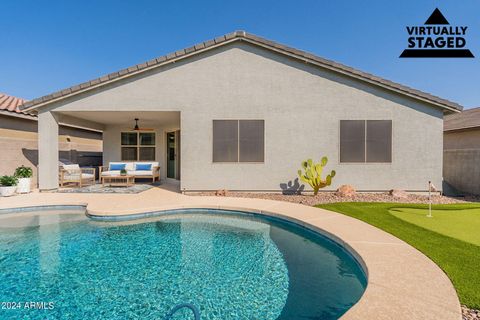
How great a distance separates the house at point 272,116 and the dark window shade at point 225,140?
0.04 metres

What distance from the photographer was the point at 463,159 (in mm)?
11391

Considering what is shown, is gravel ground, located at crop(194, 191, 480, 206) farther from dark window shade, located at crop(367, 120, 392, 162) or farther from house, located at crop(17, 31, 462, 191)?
dark window shade, located at crop(367, 120, 392, 162)

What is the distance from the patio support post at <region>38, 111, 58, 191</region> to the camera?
10102 millimetres

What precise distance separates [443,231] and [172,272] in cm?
583

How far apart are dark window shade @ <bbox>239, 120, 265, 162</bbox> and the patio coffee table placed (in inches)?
236

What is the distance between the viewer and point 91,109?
10.0 m

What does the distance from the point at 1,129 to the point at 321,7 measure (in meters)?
16.8

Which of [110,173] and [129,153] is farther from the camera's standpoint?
[129,153]

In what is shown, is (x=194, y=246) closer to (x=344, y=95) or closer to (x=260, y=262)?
(x=260, y=262)

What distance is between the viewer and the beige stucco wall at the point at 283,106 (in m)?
9.89

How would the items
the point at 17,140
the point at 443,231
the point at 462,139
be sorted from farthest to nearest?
1. the point at 462,139
2. the point at 17,140
3. the point at 443,231

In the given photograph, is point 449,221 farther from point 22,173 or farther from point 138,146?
point 22,173
